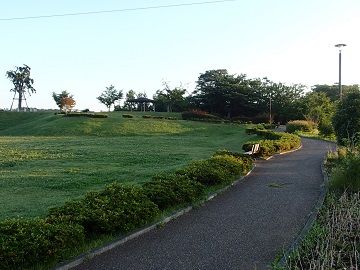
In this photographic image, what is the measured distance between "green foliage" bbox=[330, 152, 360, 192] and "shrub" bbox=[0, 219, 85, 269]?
21.2ft

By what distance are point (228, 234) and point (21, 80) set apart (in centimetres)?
7729

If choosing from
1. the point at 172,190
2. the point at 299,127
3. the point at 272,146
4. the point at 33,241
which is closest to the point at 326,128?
the point at 299,127

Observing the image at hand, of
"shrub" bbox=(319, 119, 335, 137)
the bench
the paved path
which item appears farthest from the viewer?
"shrub" bbox=(319, 119, 335, 137)

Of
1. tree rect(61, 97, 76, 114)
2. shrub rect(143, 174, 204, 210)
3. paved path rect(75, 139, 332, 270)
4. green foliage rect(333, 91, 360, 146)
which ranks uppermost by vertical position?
tree rect(61, 97, 76, 114)

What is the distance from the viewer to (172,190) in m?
8.82

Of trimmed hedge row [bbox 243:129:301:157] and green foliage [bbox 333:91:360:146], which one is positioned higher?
green foliage [bbox 333:91:360:146]

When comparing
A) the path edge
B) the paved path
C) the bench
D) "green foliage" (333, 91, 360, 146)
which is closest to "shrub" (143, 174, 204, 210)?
the path edge

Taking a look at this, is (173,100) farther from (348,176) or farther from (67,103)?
(348,176)

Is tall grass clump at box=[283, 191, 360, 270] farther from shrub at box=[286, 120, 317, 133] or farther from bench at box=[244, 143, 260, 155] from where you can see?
shrub at box=[286, 120, 317, 133]

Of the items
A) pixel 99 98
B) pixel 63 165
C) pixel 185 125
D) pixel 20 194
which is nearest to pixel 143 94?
pixel 99 98

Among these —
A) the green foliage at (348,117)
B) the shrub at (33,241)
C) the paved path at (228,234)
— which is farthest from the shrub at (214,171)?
the green foliage at (348,117)

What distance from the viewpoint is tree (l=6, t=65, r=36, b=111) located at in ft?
254

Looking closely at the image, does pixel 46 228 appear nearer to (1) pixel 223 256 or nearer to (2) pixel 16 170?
(1) pixel 223 256

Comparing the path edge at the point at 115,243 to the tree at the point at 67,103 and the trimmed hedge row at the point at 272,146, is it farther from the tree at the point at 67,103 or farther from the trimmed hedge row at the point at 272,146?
the tree at the point at 67,103
